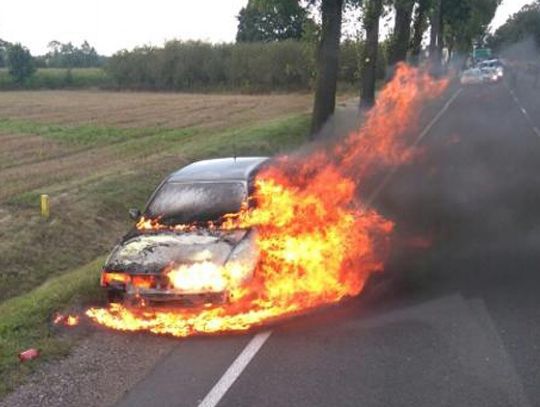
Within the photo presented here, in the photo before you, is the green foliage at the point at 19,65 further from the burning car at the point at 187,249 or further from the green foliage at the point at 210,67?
the burning car at the point at 187,249

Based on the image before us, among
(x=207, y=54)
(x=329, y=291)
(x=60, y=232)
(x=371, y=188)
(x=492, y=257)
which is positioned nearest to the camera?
(x=329, y=291)

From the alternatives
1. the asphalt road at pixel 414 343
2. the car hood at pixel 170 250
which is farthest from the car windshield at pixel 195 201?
the asphalt road at pixel 414 343

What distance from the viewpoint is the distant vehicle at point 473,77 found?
56.7 metres

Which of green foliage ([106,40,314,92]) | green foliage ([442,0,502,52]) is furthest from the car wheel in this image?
green foliage ([442,0,502,52])

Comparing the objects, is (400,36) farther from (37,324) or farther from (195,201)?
(37,324)

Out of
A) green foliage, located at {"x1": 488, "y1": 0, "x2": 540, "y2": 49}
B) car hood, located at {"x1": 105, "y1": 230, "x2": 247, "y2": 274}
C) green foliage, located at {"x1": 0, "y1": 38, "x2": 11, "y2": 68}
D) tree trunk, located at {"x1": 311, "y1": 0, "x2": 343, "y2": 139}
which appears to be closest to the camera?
car hood, located at {"x1": 105, "y1": 230, "x2": 247, "y2": 274}

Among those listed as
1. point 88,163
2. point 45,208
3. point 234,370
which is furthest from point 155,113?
point 234,370

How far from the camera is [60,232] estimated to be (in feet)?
41.7

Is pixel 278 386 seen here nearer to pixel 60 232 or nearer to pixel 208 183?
pixel 208 183

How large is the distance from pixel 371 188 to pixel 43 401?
1010cm

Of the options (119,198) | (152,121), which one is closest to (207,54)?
(152,121)

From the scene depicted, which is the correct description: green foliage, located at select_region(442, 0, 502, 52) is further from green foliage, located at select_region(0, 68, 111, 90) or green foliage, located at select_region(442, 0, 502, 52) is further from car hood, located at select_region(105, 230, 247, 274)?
car hood, located at select_region(105, 230, 247, 274)

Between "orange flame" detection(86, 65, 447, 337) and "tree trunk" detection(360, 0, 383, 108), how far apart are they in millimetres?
15474

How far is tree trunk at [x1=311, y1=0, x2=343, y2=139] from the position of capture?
2077 centimetres
